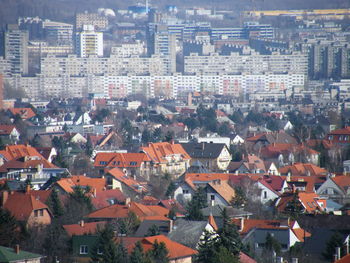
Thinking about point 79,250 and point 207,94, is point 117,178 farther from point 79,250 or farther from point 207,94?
point 207,94

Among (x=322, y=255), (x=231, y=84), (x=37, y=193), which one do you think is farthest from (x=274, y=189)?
(x=231, y=84)

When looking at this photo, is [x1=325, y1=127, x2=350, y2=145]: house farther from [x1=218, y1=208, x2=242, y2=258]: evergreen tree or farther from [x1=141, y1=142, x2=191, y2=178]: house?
[x1=218, y1=208, x2=242, y2=258]: evergreen tree

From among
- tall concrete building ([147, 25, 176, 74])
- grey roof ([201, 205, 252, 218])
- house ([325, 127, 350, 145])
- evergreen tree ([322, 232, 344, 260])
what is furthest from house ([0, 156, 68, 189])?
tall concrete building ([147, 25, 176, 74])

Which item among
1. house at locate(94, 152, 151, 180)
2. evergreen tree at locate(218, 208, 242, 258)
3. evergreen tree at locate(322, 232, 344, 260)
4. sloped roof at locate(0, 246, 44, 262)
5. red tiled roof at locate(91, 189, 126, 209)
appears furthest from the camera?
house at locate(94, 152, 151, 180)

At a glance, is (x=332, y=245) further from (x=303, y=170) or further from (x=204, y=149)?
(x=204, y=149)

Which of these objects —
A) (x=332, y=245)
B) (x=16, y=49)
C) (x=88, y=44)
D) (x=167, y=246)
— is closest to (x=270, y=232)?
(x=332, y=245)

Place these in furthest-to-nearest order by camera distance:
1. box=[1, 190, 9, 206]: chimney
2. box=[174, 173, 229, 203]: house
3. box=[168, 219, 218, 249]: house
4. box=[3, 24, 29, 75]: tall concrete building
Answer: box=[3, 24, 29, 75]: tall concrete building
box=[174, 173, 229, 203]: house
box=[1, 190, 9, 206]: chimney
box=[168, 219, 218, 249]: house

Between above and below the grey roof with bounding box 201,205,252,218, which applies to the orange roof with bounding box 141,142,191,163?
below

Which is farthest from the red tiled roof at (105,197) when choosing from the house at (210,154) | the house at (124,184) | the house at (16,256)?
the house at (210,154)
